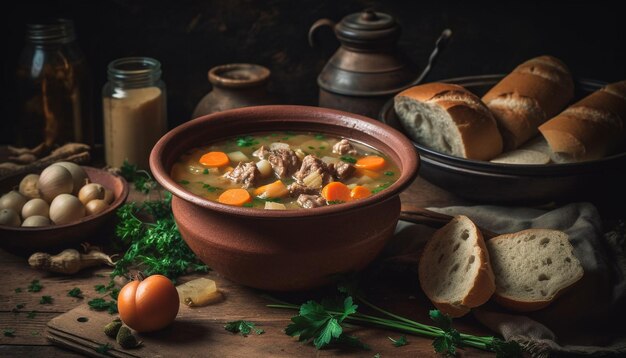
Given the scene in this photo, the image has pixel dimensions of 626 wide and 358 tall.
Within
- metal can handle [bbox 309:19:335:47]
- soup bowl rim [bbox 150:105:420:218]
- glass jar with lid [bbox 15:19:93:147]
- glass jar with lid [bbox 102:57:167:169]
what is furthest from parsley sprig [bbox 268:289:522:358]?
metal can handle [bbox 309:19:335:47]

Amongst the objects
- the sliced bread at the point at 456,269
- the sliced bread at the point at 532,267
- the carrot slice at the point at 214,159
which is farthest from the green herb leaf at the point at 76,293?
the sliced bread at the point at 532,267

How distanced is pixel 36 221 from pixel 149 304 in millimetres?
791

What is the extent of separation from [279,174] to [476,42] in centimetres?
197

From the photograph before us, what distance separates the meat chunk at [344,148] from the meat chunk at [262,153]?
0.88ft

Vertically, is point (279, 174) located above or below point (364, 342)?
above

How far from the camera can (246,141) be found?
10.6ft

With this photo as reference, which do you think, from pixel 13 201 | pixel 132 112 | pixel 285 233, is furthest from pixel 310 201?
pixel 132 112

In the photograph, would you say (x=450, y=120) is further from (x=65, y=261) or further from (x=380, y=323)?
(x=65, y=261)

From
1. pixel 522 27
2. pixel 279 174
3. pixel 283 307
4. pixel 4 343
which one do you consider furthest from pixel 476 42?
pixel 4 343

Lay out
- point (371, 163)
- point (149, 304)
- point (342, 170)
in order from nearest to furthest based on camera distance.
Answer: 1. point (149, 304)
2. point (342, 170)
3. point (371, 163)

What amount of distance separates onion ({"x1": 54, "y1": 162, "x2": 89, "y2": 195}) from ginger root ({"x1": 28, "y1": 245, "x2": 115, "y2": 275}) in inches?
15.8

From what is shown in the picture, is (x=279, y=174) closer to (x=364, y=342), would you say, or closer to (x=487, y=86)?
(x=364, y=342)

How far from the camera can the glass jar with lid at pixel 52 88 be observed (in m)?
3.82

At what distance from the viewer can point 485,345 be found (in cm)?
253
